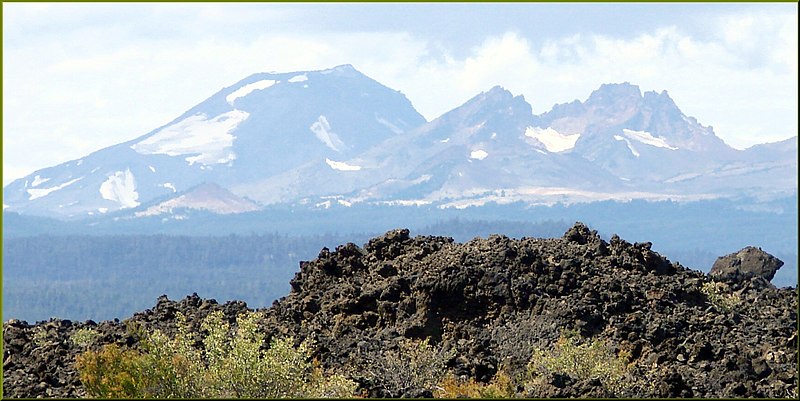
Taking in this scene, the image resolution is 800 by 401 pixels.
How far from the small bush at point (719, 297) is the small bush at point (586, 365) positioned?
17.4 ft

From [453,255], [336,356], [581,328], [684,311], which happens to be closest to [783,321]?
[684,311]

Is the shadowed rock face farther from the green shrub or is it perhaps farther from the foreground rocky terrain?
the green shrub

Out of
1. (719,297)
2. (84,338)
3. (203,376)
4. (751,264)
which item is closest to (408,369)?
(203,376)

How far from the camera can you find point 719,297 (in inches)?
1162

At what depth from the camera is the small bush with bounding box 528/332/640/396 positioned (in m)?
21.8

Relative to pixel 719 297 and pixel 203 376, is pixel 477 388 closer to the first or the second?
pixel 203 376

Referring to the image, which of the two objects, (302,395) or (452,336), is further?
(452,336)

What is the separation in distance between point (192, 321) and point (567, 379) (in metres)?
8.70

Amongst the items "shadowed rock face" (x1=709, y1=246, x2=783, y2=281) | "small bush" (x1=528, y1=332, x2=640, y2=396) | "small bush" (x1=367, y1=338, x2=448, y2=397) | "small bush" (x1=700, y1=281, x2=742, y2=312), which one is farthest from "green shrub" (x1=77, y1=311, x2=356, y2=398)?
"shadowed rock face" (x1=709, y1=246, x2=783, y2=281)

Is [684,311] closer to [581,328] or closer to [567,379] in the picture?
[581,328]

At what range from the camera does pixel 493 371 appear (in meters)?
23.7

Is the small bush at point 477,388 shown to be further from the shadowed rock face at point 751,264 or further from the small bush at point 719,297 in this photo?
the shadowed rock face at point 751,264

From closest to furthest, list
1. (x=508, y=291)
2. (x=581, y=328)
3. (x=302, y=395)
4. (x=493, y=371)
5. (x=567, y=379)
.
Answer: (x=302, y=395)
(x=567, y=379)
(x=493, y=371)
(x=581, y=328)
(x=508, y=291)

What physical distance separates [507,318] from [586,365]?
4389 millimetres
